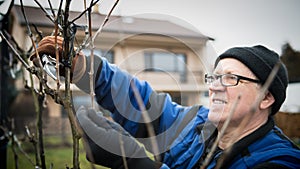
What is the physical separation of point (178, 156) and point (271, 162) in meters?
0.57

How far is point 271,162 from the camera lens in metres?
1.15

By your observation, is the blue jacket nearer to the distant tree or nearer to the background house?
the background house

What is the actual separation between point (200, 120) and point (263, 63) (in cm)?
48

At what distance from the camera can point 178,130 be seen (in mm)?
1834

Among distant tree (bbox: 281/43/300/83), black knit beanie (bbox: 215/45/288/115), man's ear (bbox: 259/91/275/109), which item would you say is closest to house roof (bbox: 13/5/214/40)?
black knit beanie (bbox: 215/45/288/115)

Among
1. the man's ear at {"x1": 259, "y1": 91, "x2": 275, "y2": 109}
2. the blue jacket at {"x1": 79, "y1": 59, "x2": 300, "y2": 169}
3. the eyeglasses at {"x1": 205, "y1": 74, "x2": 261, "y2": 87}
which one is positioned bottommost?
the blue jacket at {"x1": 79, "y1": 59, "x2": 300, "y2": 169}

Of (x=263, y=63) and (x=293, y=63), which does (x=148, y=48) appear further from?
(x=293, y=63)

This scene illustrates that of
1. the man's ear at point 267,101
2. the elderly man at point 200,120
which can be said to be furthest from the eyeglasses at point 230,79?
the man's ear at point 267,101

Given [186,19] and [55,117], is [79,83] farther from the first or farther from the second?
[55,117]

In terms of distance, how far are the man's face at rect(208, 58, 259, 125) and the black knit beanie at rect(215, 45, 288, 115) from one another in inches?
→ 1.2

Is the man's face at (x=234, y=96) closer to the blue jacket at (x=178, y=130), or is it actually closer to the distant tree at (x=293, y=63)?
the blue jacket at (x=178, y=130)

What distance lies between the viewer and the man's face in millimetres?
1408

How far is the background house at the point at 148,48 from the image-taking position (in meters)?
1.50

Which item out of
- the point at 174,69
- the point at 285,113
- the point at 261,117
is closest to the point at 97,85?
the point at 261,117
